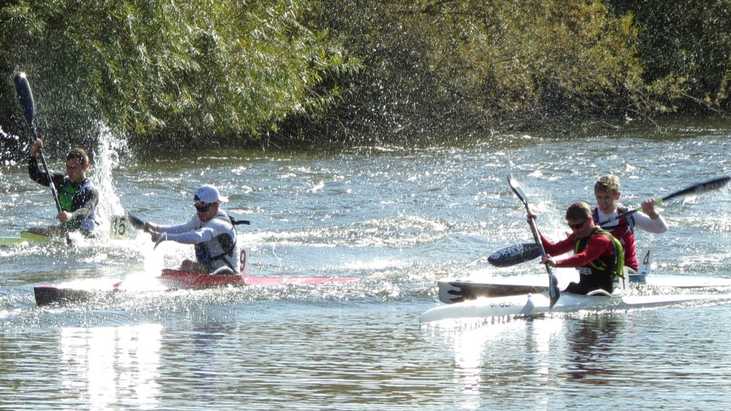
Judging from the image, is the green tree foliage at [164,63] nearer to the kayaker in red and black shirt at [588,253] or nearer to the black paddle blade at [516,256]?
the black paddle blade at [516,256]

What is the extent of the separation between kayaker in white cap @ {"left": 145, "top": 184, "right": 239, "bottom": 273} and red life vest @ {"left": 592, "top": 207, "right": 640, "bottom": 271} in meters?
3.31

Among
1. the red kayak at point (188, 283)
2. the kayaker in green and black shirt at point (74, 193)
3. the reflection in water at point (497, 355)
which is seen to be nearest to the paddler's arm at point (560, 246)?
the reflection in water at point (497, 355)

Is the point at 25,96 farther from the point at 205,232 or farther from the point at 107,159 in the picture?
the point at 107,159

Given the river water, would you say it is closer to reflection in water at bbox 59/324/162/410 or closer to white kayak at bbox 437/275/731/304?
reflection in water at bbox 59/324/162/410

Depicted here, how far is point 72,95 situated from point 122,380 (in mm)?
18123

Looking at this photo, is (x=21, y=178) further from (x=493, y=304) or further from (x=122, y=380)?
(x=122, y=380)

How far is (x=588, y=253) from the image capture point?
11.6 m

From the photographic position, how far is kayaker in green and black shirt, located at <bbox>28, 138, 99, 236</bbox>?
15.8 meters

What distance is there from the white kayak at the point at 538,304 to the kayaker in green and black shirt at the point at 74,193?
19.3 ft

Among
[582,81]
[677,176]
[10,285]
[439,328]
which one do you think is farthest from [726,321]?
[582,81]

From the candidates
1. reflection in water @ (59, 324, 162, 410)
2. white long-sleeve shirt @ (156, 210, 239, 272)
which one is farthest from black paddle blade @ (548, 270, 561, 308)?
reflection in water @ (59, 324, 162, 410)

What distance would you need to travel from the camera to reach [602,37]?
1448 inches

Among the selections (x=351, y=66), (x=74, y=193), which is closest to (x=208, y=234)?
(x=74, y=193)

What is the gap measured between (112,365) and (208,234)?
11.2ft
